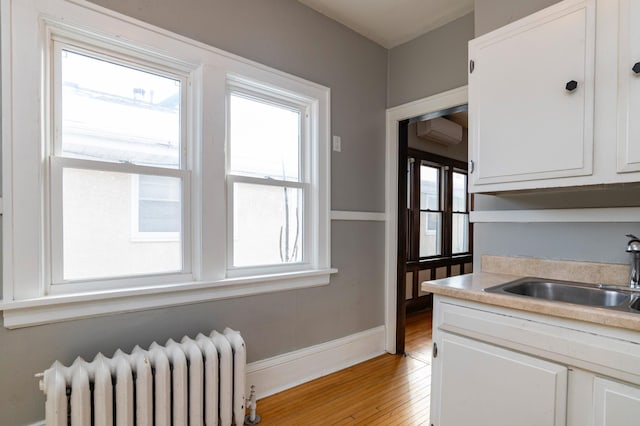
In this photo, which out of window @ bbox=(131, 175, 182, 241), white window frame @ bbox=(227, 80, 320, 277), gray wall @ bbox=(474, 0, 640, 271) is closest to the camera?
gray wall @ bbox=(474, 0, 640, 271)

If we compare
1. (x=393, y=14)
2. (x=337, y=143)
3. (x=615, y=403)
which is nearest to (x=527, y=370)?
(x=615, y=403)

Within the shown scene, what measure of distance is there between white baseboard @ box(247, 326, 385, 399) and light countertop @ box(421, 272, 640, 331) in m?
1.24

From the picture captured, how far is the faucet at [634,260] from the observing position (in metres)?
1.42

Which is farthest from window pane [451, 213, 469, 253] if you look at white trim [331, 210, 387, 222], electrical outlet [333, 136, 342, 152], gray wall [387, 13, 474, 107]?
electrical outlet [333, 136, 342, 152]

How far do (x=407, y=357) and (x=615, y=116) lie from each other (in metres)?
2.36

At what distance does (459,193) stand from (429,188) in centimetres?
84

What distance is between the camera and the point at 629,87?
4.34ft

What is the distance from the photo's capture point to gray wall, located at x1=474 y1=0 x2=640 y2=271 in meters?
1.56

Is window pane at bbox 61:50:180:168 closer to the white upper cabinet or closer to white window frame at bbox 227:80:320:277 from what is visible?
white window frame at bbox 227:80:320:277

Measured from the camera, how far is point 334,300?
104 inches

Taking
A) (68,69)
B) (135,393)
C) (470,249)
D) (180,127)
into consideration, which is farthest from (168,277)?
(470,249)

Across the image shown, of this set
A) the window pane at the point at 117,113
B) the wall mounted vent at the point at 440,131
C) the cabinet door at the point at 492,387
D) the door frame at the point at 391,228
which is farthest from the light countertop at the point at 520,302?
the wall mounted vent at the point at 440,131

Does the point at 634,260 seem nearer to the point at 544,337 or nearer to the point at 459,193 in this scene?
the point at 544,337

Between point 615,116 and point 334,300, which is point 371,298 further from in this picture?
point 615,116
